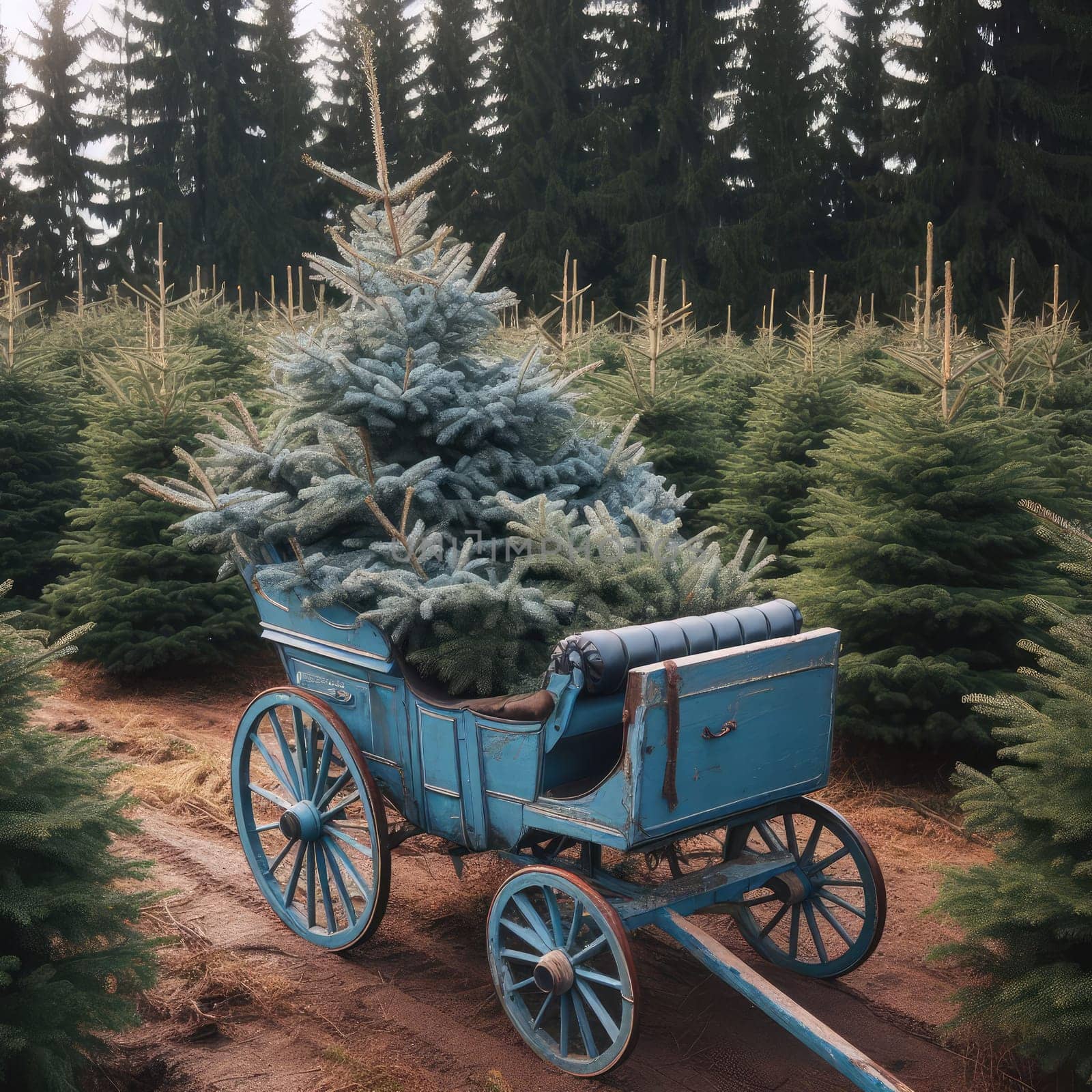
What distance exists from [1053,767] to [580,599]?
1560 millimetres

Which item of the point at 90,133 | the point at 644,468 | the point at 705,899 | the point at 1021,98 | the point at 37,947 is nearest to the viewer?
the point at 37,947

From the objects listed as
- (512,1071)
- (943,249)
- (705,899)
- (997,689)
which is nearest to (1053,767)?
(705,899)

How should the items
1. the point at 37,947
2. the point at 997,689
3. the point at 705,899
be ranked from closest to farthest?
the point at 37,947 < the point at 705,899 < the point at 997,689

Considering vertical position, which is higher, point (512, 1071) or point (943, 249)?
point (943, 249)

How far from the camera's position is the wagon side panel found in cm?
296

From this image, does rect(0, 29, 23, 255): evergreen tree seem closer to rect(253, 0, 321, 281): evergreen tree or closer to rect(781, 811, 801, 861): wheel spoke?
rect(253, 0, 321, 281): evergreen tree

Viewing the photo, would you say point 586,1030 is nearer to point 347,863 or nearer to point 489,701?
point 489,701

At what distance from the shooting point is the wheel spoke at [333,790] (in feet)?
12.5

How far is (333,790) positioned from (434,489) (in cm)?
116

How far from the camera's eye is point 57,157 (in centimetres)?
3033

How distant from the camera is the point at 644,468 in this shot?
4.61m

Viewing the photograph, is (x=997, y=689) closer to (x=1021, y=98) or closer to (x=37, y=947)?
(x=37, y=947)

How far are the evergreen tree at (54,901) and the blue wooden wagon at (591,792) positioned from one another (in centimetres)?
92

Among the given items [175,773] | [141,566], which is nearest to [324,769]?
[175,773]
